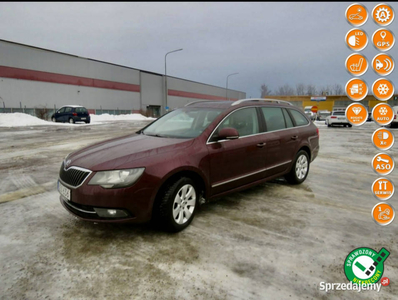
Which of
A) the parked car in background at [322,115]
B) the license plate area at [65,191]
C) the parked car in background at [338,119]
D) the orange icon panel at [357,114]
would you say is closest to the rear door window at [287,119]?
the orange icon panel at [357,114]

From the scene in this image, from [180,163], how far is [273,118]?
7.76ft

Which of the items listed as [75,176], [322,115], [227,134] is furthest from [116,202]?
[322,115]

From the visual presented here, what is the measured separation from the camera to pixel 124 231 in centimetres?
331

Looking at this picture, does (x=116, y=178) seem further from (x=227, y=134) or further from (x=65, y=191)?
(x=227, y=134)

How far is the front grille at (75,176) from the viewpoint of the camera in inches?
116

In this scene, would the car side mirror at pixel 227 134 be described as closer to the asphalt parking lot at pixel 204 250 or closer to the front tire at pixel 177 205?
the front tire at pixel 177 205

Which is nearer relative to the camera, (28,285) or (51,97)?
(28,285)


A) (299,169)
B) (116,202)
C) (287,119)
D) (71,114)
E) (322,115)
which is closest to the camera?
(116,202)

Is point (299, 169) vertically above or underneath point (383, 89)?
underneath

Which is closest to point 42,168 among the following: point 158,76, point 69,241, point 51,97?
point 69,241

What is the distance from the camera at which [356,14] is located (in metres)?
3.19

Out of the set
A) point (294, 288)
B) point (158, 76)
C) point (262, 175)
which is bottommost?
point (294, 288)

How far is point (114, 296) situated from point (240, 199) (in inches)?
104

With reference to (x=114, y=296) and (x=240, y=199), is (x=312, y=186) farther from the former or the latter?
(x=114, y=296)
